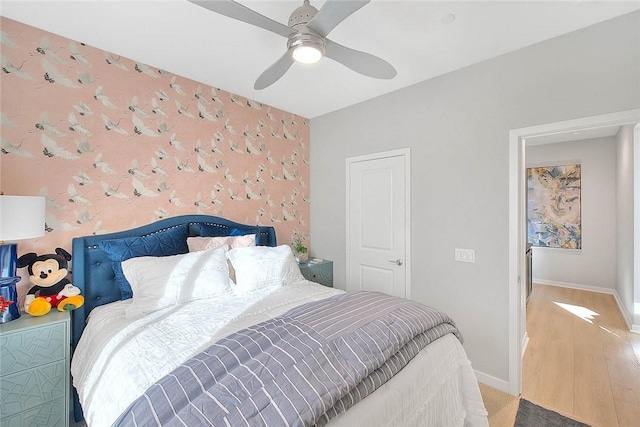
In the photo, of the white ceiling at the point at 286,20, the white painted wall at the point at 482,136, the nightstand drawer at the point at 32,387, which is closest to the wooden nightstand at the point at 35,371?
the nightstand drawer at the point at 32,387

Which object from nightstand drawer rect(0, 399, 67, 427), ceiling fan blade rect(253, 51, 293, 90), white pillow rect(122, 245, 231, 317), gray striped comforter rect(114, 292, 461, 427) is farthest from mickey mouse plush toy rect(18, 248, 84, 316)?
ceiling fan blade rect(253, 51, 293, 90)

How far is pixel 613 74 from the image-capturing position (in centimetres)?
184

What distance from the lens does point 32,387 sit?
63.5 inches

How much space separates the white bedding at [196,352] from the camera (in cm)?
114

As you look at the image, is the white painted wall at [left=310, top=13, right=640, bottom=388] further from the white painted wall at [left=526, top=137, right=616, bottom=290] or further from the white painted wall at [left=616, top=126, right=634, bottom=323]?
the white painted wall at [left=526, top=137, right=616, bottom=290]

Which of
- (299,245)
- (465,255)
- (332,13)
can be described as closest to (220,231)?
(299,245)

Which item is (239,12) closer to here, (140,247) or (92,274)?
(140,247)

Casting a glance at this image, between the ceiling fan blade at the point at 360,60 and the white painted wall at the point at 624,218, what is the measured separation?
358 cm

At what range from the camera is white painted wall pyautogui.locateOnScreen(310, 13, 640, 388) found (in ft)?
6.23

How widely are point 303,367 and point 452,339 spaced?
106 cm

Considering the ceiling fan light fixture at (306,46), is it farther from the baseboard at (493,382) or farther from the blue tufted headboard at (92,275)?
the baseboard at (493,382)

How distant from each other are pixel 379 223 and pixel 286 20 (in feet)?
6.74

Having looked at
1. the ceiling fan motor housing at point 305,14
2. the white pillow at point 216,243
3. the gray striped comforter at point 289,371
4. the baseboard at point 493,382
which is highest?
the ceiling fan motor housing at point 305,14

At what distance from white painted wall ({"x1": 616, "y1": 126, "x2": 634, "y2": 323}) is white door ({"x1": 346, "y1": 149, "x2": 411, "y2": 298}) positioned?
2.83 metres
